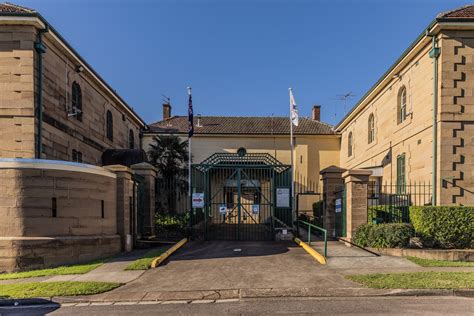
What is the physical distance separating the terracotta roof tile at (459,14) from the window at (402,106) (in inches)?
170

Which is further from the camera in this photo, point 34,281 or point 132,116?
point 132,116

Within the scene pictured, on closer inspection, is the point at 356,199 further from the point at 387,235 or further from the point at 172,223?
the point at 172,223

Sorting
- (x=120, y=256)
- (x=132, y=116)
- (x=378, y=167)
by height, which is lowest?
(x=120, y=256)

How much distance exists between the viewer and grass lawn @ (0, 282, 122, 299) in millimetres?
7477

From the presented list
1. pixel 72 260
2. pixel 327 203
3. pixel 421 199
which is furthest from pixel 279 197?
pixel 72 260

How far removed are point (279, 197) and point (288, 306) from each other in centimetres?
983

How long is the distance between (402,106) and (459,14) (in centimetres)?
535

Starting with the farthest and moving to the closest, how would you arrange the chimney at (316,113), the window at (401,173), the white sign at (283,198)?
the chimney at (316,113)
the window at (401,173)
the white sign at (283,198)

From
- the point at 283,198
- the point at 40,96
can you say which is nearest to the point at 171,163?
the point at 283,198

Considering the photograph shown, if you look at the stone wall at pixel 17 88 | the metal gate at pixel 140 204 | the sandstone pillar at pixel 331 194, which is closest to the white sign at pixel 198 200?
the metal gate at pixel 140 204

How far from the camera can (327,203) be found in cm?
1542

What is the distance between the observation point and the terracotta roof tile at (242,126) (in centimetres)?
3173

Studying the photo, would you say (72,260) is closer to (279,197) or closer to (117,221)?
(117,221)

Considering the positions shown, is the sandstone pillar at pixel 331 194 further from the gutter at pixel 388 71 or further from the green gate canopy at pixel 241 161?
the gutter at pixel 388 71
